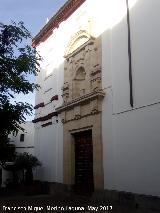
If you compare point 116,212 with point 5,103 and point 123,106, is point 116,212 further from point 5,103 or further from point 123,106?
point 5,103

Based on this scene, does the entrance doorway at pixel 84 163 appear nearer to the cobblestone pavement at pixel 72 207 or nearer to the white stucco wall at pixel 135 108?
the cobblestone pavement at pixel 72 207

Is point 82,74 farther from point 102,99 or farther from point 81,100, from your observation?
point 102,99

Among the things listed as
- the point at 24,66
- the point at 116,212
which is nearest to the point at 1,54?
the point at 24,66

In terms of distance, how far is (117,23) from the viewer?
43.0 feet

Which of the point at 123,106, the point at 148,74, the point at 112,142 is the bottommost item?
the point at 112,142

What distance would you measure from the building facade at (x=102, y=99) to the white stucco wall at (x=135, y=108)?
0.03 metres

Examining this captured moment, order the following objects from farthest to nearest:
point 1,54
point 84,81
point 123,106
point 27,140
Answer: point 27,140, point 84,81, point 123,106, point 1,54

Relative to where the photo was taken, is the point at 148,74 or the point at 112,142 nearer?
the point at 148,74

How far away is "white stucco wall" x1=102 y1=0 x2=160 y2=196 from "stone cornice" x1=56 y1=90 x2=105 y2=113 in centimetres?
36

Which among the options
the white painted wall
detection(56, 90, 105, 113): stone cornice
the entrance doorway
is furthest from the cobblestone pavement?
the white painted wall

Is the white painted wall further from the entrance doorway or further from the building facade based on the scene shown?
the entrance doorway

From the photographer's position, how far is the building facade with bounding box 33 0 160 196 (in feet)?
36.0

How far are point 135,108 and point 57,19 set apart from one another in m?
9.05

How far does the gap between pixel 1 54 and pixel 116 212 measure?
6242 millimetres
